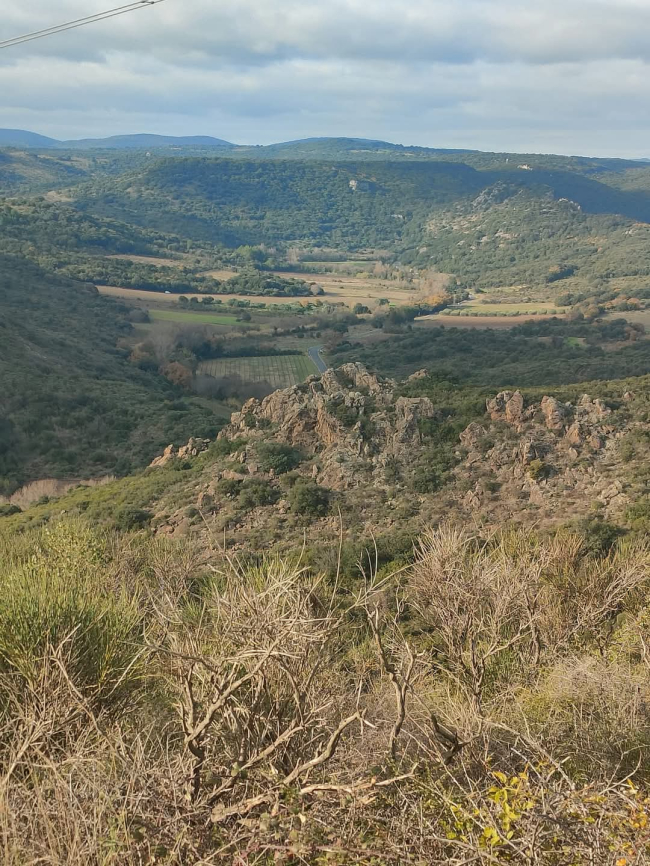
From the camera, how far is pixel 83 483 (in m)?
35.9

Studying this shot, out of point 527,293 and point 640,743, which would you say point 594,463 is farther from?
point 527,293

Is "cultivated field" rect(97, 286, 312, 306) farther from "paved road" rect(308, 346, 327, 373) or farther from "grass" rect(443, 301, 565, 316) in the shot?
"grass" rect(443, 301, 565, 316)

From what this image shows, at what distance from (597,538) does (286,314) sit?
78223 millimetres

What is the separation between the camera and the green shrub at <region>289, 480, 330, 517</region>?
22.5m

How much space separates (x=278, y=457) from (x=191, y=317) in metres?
62.1

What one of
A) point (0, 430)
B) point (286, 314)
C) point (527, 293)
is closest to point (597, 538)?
point (0, 430)

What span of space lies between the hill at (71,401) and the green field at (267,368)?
6.97 m

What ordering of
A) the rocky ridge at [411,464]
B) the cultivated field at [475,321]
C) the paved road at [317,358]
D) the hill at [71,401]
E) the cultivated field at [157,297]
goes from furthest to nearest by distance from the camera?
the cultivated field at [157,297]
the cultivated field at [475,321]
the paved road at [317,358]
the hill at [71,401]
the rocky ridge at [411,464]

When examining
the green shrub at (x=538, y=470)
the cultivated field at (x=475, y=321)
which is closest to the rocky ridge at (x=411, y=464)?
the green shrub at (x=538, y=470)

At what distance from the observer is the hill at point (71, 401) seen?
39500 mm

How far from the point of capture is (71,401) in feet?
153

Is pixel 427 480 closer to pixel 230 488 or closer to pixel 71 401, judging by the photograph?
pixel 230 488

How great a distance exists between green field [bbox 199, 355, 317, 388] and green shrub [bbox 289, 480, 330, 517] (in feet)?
119

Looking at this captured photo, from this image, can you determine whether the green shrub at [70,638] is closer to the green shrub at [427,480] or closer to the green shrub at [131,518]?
the green shrub at [131,518]
